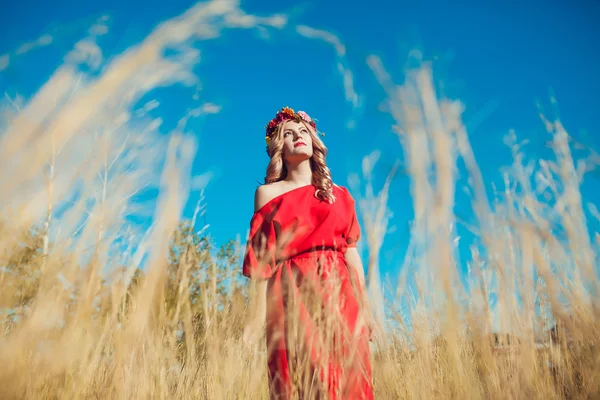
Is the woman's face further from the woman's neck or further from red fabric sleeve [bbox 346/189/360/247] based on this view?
red fabric sleeve [bbox 346/189/360/247]

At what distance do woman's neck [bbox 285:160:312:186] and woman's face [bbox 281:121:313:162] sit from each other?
0.04 m

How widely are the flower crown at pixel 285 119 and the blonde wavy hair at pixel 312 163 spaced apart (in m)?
0.09

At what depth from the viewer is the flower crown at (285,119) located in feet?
7.98

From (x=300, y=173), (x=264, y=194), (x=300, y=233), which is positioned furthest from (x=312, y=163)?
(x=300, y=233)

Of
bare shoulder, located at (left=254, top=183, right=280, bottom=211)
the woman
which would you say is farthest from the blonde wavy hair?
bare shoulder, located at (left=254, top=183, right=280, bottom=211)

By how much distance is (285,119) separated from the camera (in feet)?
7.98

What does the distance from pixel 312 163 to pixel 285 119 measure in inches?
14.2

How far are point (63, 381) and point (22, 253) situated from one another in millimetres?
321

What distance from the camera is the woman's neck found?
2.16 metres

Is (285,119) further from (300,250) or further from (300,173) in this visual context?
(300,250)

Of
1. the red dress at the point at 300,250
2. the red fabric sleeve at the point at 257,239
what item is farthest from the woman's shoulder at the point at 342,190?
the red fabric sleeve at the point at 257,239

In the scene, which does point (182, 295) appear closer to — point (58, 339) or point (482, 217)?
point (58, 339)

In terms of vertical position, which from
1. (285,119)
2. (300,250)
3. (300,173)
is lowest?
(300,250)

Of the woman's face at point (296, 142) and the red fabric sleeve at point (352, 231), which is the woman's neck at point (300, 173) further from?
the red fabric sleeve at point (352, 231)
